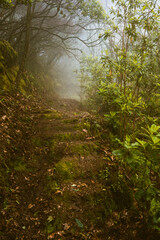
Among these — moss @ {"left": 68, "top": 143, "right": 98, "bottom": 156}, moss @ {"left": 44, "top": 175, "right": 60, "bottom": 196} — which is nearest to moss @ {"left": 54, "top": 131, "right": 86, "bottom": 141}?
moss @ {"left": 68, "top": 143, "right": 98, "bottom": 156}

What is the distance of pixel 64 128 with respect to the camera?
520cm

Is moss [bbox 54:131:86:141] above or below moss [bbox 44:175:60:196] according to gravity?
above

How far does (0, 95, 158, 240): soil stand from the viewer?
101 inches

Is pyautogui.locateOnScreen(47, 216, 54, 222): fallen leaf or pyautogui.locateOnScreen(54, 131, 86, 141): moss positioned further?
pyautogui.locateOnScreen(54, 131, 86, 141): moss

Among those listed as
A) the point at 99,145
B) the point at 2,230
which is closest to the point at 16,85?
the point at 99,145

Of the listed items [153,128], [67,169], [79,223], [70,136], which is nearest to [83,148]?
[70,136]

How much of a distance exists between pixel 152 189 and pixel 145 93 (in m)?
3.86

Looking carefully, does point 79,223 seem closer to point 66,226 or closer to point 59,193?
point 66,226

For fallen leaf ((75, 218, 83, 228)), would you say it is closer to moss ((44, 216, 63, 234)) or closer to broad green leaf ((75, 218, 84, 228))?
broad green leaf ((75, 218, 84, 228))

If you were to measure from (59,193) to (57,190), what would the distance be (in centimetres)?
8

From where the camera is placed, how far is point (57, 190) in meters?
3.17

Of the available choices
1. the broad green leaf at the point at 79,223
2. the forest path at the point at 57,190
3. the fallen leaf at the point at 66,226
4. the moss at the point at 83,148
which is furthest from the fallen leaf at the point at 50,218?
the moss at the point at 83,148

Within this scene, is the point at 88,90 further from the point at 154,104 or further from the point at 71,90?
the point at 71,90

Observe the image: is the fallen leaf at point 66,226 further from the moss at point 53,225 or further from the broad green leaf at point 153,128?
the broad green leaf at point 153,128
